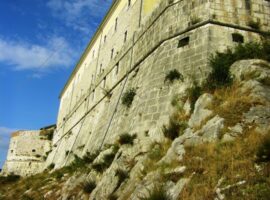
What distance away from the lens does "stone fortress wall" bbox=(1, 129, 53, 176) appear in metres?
36.9

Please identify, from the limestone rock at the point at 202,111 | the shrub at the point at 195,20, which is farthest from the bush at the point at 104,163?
the shrub at the point at 195,20

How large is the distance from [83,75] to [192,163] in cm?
2660

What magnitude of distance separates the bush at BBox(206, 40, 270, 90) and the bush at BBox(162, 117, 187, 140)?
1659mm

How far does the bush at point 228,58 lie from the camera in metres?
10.1

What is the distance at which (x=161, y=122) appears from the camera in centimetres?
1086

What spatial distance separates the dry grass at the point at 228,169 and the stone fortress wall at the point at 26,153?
107 ft

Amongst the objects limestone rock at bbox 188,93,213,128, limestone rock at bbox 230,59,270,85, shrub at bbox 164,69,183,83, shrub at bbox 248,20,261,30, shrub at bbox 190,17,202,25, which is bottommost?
limestone rock at bbox 188,93,213,128

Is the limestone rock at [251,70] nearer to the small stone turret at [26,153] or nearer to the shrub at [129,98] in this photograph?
the shrub at [129,98]

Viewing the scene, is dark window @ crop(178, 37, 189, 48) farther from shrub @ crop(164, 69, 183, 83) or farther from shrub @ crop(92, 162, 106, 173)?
shrub @ crop(92, 162, 106, 173)

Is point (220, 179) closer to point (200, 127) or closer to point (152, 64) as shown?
point (200, 127)

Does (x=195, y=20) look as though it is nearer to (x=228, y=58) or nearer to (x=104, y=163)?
(x=228, y=58)

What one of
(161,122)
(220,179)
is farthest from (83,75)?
(220,179)

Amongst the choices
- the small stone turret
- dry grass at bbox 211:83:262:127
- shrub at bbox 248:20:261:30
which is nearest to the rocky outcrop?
dry grass at bbox 211:83:262:127

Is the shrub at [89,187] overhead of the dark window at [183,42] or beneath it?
beneath
